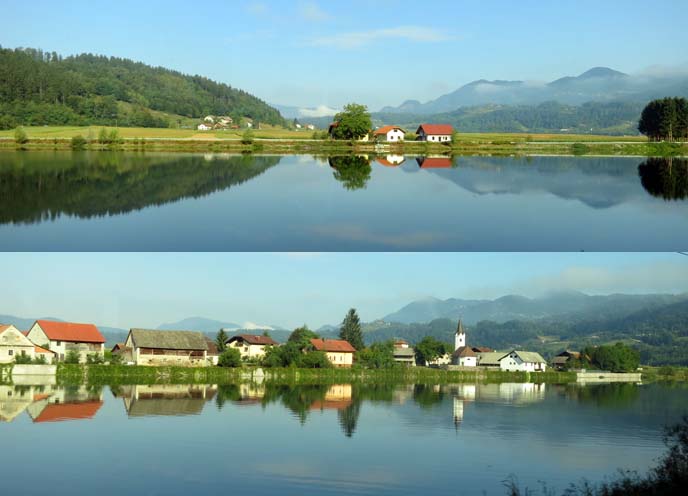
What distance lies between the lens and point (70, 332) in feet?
174

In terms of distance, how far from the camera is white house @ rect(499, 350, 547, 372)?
300 ft

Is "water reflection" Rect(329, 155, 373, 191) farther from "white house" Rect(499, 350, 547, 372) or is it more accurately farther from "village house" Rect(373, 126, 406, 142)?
"white house" Rect(499, 350, 547, 372)

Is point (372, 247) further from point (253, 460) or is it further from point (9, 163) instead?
point (9, 163)

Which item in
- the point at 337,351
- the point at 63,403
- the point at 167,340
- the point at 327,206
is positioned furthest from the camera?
the point at 337,351

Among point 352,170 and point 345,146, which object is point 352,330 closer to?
point 345,146

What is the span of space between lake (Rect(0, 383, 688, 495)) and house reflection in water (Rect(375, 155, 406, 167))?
21149 millimetres

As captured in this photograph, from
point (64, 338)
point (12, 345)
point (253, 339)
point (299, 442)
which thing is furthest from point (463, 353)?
point (299, 442)

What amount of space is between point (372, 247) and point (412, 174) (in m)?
22.1

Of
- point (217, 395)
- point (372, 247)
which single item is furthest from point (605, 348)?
point (372, 247)

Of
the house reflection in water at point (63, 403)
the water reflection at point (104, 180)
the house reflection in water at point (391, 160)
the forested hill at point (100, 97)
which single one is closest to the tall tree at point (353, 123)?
the house reflection in water at point (391, 160)

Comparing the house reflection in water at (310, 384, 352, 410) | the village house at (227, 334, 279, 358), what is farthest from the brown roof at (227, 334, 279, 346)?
the house reflection in water at (310, 384, 352, 410)

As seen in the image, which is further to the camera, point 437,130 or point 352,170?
point 437,130

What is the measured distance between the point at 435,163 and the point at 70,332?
83.3 ft

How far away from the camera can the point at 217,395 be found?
36.3m
